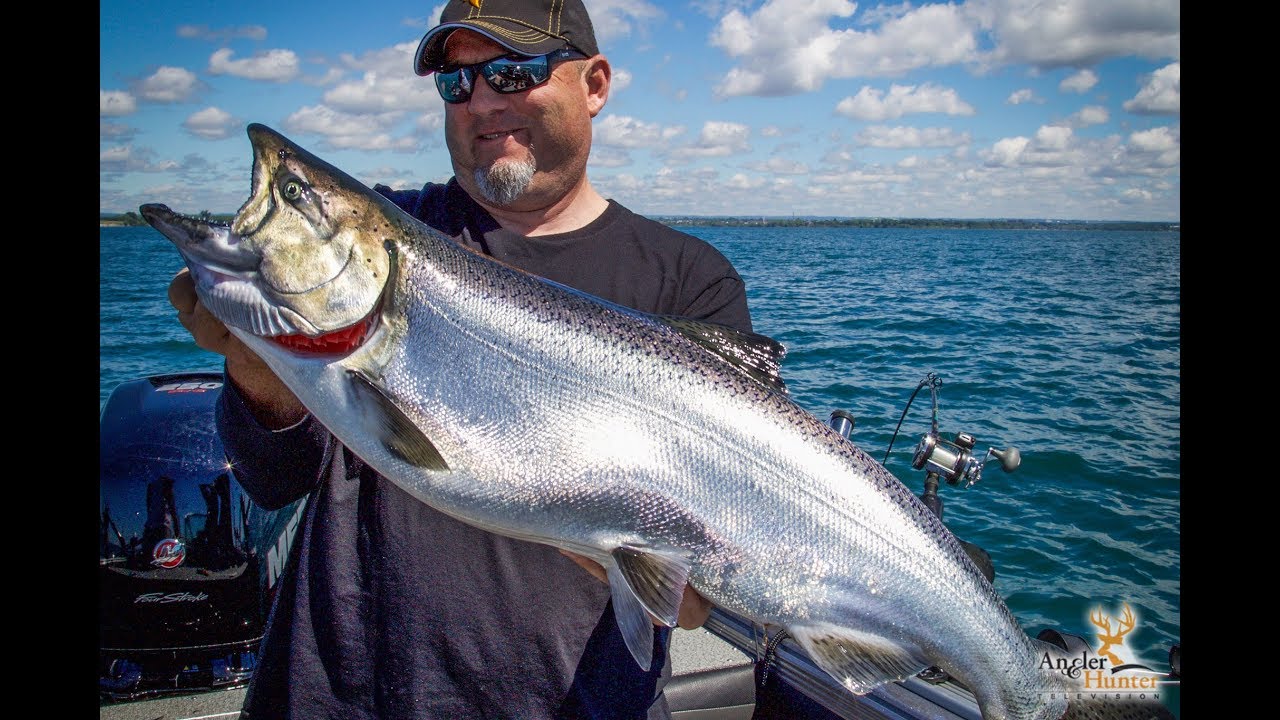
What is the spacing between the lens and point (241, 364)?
2.35 m

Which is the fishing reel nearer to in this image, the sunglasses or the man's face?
the man's face

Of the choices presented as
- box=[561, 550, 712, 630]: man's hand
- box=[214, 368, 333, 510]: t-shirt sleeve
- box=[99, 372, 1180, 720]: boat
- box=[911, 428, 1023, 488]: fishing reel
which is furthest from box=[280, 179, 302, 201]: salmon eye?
box=[911, 428, 1023, 488]: fishing reel

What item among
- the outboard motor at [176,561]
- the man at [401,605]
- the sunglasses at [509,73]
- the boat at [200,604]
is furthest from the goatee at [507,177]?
the outboard motor at [176,561]

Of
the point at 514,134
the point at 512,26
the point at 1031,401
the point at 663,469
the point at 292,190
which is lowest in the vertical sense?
the point at 1031,401

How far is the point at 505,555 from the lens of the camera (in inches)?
97.7

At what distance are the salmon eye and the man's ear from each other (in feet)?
3.88

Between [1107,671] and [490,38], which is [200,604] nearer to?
[490,38]

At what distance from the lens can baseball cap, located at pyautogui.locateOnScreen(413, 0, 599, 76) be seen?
9.03ft

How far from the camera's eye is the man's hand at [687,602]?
8.02 feet

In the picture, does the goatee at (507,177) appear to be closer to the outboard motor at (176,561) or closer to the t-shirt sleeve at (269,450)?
the t-shirt sleeve at (269,450)

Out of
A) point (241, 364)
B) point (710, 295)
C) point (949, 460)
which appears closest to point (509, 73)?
point (710, 295)

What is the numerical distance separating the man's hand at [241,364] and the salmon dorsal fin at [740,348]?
1231mm

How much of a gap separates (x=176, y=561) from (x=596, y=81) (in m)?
3.37
